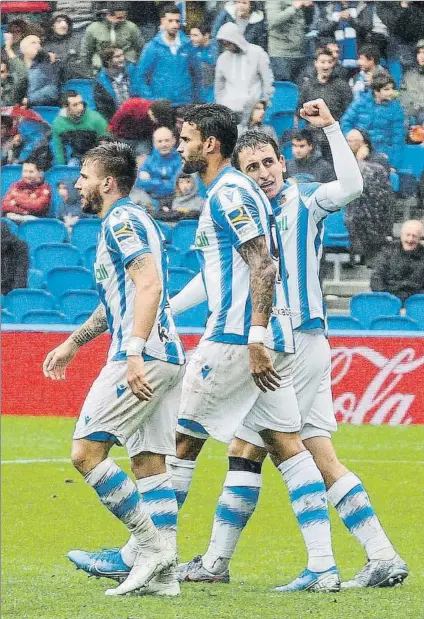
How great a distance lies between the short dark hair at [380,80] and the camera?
12.4m

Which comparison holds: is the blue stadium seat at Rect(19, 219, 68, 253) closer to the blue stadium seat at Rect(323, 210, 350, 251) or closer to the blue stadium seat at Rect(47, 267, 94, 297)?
the blue stadium seat at Rect(47, 267, 94, 297)

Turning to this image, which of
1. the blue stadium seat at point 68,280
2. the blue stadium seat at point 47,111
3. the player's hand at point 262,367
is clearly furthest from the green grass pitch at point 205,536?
the blue stadium seat at point 47,111

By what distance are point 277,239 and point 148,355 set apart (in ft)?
2.08

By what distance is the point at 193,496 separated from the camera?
7.52 metres

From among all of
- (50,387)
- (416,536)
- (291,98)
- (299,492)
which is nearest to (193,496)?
(416,536)

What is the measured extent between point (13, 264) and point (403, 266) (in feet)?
13.2

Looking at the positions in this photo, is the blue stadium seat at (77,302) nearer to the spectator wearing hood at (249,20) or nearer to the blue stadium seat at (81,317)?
the blue stadium seat at (81,317)

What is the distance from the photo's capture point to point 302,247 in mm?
4762

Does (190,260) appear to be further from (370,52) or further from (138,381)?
(138,381)

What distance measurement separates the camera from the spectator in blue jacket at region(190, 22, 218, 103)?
1324 cm

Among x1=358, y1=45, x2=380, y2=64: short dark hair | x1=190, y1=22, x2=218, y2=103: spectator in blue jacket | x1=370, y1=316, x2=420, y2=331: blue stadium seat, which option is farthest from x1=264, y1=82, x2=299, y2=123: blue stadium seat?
x1=370, y1=316, x2=420, y2=331: blue stadium seat

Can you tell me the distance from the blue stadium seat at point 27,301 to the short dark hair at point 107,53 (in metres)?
2.73

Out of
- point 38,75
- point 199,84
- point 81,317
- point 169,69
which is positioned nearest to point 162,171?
point 199,84

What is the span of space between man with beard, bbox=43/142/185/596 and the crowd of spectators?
25.2 feet
